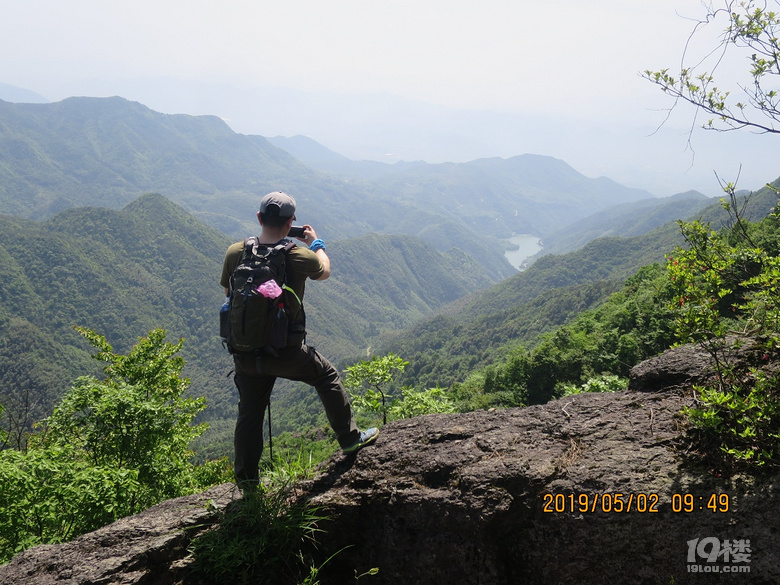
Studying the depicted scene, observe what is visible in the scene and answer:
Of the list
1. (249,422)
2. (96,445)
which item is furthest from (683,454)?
(96,445)

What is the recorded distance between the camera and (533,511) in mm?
3188

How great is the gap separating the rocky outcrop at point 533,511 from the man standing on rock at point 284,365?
0.44m

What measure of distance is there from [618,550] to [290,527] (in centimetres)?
246

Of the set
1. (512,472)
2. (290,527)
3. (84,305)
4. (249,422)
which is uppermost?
(84,305)

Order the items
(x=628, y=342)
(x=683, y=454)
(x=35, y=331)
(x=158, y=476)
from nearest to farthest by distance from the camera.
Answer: (x=683, y=454)
(x=158, y=476)
(x=628, y=342)
(x=35, y=331)

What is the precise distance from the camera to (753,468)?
2.78 metres

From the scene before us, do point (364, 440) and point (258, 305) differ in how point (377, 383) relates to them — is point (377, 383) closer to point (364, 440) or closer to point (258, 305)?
point (364, 440)

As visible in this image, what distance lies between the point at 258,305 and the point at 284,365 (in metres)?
0.61

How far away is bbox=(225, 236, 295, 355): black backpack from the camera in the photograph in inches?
141

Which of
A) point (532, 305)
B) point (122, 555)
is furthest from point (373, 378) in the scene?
point (532, 305)

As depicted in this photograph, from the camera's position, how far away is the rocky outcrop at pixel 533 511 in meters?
2.73

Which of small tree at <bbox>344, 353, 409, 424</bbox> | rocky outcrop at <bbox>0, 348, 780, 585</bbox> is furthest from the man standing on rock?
small tree at <bbox>344, 353, 409, 424</bbox>

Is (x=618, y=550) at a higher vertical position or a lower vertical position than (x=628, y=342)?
lower

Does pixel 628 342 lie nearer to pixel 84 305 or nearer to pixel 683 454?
pixel 683 454
